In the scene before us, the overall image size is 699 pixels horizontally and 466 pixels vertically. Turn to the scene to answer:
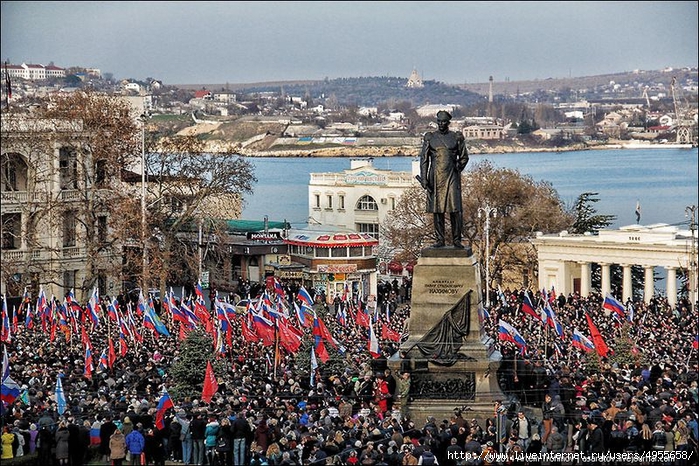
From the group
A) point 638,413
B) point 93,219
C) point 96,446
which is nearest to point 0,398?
point 96,446

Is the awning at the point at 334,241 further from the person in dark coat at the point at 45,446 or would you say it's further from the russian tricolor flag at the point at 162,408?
the person in dark coat at the point at 45,446

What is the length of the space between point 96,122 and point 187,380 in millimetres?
30945

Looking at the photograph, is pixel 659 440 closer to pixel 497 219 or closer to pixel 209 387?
pixel 209 387

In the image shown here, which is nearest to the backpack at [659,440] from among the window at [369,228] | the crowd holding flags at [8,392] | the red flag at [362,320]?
the crowd holding flags at [8,392]

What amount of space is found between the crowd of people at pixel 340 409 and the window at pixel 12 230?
18288mm

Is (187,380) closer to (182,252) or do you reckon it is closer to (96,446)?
(96,446)

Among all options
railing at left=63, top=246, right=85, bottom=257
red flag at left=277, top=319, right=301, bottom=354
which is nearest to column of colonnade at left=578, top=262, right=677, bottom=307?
railing at left=63, top=246, right=85, bottom=257

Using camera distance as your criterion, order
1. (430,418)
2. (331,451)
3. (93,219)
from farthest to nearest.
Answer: (93,219) → (430,418) → (331,451)

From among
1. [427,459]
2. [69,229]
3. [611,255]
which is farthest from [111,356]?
[611,255]

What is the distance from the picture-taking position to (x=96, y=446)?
23.4 metres

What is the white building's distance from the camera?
7788 centimetres

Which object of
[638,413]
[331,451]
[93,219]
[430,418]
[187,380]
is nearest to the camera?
[331,451]

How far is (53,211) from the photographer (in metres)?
54.0

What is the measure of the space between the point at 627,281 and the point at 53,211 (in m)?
21.0
